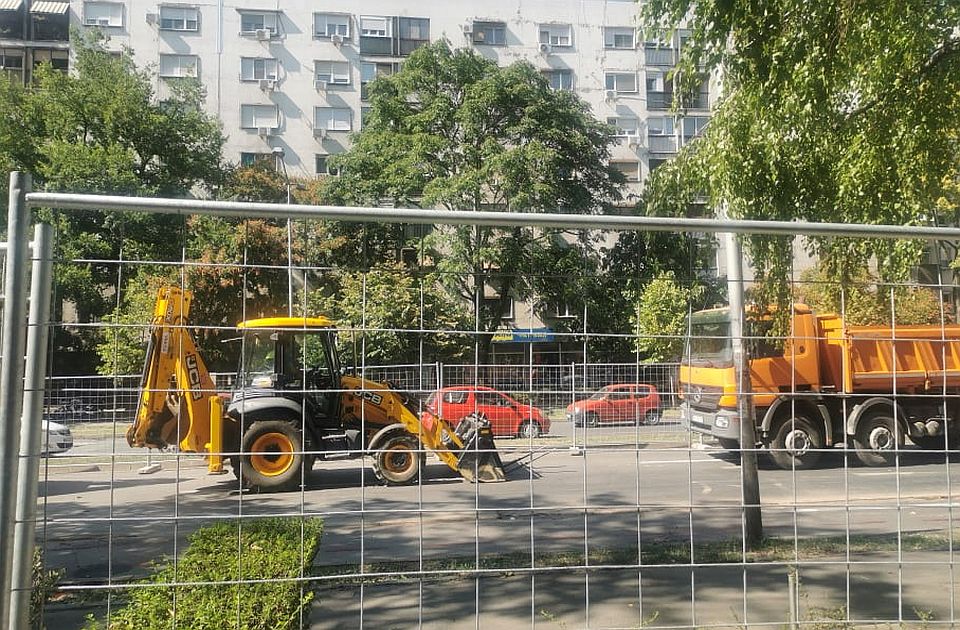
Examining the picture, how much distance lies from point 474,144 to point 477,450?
26.8m

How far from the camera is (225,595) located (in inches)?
117

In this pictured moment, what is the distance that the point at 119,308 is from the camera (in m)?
2.96

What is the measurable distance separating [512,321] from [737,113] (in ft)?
14.8

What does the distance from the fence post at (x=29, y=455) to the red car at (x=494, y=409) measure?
4.69ft

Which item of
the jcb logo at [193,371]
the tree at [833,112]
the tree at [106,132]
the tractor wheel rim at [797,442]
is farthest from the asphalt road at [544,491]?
the tree at [106,132]

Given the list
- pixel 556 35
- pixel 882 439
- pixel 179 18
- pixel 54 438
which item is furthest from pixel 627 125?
pixel 54 438

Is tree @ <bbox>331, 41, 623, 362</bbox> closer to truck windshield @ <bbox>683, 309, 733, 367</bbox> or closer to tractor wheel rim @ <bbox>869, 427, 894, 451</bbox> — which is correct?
tractor wheel rim @ <bbox>869, 427, 894, 451</bbox>

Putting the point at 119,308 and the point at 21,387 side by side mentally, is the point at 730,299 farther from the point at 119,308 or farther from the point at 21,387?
the point at 21,387

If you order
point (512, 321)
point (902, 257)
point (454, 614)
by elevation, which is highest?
point (902, 257)

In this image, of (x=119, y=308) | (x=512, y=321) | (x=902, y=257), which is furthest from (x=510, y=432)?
(x=902, y=257)

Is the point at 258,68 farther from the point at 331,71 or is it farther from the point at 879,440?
the point at 879,440

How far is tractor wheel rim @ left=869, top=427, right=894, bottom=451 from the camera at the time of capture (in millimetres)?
3471

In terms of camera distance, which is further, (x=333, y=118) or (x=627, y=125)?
(x=627, y=125)

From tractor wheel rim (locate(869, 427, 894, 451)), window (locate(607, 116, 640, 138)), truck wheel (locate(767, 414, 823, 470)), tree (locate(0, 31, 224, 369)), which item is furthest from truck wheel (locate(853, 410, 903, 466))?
window (locate(607, 116, 640, 138))
